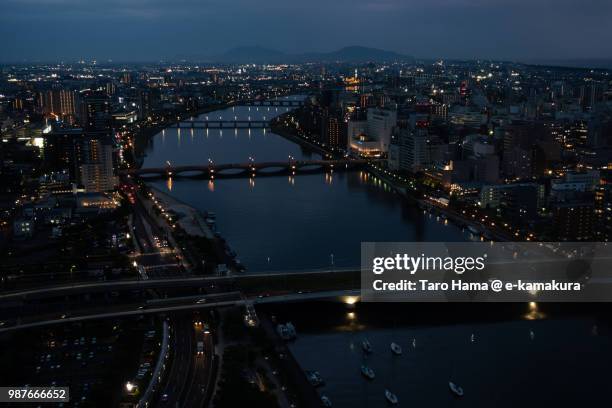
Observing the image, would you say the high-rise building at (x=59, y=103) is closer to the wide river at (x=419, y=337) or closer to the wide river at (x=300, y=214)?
the wide river at (x=300, y=214)

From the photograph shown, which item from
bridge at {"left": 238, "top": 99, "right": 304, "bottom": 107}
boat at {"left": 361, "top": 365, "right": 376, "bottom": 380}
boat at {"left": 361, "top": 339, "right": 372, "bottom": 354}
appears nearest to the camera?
boat at {"left": 361, "top": 365, "right": 376, "bottom": 380}

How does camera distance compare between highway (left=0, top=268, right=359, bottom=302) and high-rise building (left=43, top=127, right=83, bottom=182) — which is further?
high-rise building (left=43, top=127, right=83, bottom=182)

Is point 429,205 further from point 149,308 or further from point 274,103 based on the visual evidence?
point 274,103

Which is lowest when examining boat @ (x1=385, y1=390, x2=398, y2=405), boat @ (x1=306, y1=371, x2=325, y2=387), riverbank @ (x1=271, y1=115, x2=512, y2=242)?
boat @ (x1=385, y1=390, x2=398, y2=405)

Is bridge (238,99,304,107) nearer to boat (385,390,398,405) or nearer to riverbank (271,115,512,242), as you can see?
riverbank (271,115,512,242)

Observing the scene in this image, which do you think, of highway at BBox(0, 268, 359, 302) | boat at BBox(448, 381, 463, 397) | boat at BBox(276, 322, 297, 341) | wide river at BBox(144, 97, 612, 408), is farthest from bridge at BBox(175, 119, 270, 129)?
boat at BBox(448, 381, 463, 397)

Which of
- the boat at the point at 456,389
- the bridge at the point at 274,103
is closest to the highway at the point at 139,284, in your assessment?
the boat at the point at 456,389
